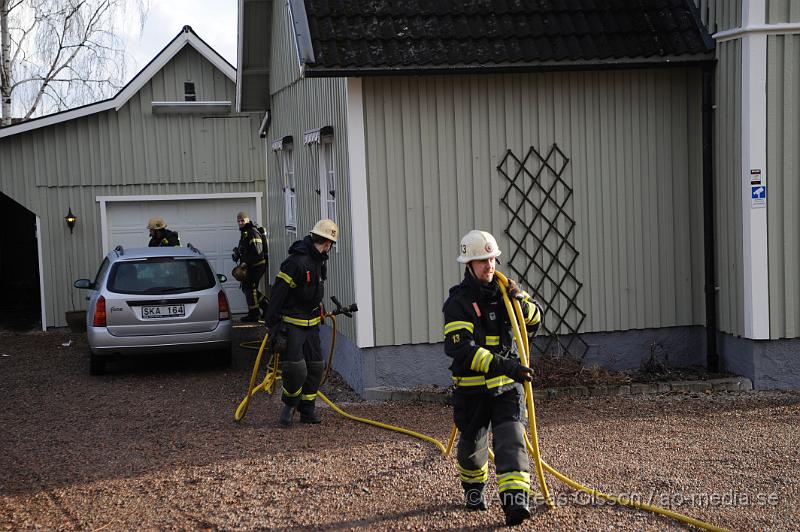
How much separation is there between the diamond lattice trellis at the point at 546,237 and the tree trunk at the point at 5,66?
17997 millimetres

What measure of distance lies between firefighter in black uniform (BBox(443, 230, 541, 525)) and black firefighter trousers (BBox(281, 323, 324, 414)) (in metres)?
3.12

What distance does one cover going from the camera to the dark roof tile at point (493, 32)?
10289 millimetres

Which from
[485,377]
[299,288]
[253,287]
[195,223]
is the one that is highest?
[195,223]

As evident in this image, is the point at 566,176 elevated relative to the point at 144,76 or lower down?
lower down

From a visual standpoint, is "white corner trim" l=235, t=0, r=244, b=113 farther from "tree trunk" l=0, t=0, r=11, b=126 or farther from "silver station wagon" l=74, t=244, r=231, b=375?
"tree trunk" l=0, t=0, r=11, b=126

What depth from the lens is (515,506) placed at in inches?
247

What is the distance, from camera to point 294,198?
1598 centimetres

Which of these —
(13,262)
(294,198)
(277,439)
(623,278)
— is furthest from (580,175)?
(13,262)

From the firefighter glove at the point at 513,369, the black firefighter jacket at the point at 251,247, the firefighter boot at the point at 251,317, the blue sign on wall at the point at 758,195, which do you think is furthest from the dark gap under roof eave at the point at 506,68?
the firefighter boot at the point at 251,317

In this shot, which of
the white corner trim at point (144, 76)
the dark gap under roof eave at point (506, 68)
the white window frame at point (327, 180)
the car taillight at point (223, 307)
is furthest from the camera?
the white corner trim at point (144, 76)

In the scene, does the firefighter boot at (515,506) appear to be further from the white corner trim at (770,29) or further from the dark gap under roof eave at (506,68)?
the white corner trim at (770,29)

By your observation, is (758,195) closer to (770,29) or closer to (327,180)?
(770,29)

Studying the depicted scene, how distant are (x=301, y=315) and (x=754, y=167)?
4.77 meters

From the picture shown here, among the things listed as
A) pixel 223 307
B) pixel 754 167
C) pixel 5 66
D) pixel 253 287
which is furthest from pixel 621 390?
pixel 5 66
